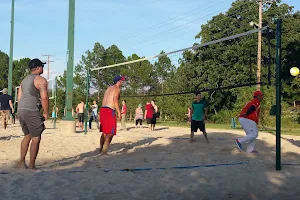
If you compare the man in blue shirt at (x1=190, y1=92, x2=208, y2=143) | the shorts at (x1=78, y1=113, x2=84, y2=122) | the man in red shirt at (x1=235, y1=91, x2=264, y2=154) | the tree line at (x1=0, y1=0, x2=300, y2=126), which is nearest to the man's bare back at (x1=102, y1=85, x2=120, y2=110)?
the man in red shirt at (x1=235, y1=91, x2=264, y2=154)

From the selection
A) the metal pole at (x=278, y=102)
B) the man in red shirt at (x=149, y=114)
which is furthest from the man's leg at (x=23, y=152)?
the man in red shirt at (x=149, y=114)

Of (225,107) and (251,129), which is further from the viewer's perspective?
(225,107)

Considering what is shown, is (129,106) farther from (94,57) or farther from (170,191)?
(170,191)

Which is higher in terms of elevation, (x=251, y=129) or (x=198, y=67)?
(x=198, y=67)

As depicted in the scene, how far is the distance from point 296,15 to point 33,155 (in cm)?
3842

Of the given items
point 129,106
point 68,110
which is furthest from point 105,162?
point 129,106

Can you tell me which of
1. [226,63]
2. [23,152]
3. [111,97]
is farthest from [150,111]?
[226,63]

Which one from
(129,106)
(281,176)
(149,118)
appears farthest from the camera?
(129,106)

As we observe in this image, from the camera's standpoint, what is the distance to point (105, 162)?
704 cm

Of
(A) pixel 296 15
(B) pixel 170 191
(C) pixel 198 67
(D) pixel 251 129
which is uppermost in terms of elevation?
(A) pixel 296 15

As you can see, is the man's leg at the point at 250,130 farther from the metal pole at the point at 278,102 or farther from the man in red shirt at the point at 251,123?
the metal pole at the point at 278,102

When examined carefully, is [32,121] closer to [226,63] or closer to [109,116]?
[109,116]

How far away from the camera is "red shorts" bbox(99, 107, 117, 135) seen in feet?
26.1

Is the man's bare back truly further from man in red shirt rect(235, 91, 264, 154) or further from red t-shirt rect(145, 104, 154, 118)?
red t-shirt rect(145, 104, 154, 118)
